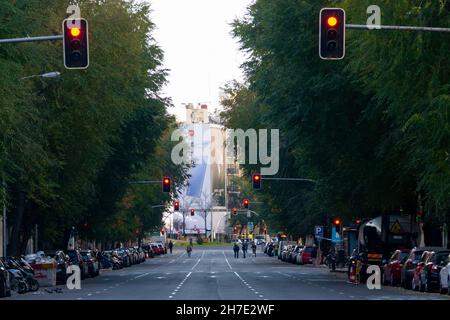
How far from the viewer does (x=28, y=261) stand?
55.7m

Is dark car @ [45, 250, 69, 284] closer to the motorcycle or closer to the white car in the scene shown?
the motorcycle

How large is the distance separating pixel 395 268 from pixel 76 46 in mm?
27237

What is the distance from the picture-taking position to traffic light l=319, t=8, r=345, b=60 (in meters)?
27.6

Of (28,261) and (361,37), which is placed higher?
(361,37)

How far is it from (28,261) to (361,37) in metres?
21.8

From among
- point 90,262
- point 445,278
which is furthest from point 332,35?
point 90,262

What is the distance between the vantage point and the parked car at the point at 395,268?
52.2 metres

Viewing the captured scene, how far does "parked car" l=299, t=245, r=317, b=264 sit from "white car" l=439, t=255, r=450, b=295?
57.0 meters

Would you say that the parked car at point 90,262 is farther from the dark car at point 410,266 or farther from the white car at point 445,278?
the white car at point 445,278

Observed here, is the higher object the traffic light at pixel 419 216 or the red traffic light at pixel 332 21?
the red traffic light at pixel 332 21

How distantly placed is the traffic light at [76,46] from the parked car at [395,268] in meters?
26.6

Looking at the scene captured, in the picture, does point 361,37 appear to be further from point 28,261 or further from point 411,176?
point 28,261

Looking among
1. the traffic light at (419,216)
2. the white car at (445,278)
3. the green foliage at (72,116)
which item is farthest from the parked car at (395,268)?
the green foliage at (72,116)

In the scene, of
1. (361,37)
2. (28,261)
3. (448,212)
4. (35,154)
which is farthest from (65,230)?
(361,37)
